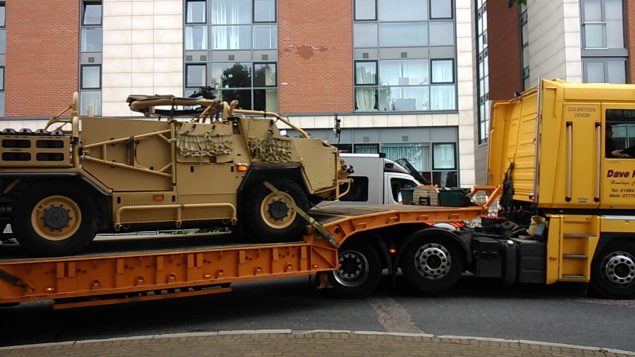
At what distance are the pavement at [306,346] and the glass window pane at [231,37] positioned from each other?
18354 mm

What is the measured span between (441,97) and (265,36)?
7651mm

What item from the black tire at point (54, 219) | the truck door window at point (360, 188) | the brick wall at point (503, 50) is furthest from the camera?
the brick wall at point (503, 50)

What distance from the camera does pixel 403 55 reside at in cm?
2233

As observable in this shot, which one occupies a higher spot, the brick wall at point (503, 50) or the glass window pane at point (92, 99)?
the brick wall at point (503, 50)

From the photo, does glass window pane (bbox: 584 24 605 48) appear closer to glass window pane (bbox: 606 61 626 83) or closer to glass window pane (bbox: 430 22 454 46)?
glass window pane (bbox: 606 61 626 83)

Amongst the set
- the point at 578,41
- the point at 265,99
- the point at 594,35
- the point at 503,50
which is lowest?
the point at 265,99

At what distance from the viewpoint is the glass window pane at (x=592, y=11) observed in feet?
79.5

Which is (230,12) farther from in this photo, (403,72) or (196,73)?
(403,72)

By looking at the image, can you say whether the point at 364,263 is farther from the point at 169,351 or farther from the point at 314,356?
the point at 169,351

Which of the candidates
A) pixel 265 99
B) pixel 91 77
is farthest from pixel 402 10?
pixel 91 77

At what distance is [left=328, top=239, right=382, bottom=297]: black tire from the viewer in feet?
25.7

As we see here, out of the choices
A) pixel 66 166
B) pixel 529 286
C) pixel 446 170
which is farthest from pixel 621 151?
pixel 446 170

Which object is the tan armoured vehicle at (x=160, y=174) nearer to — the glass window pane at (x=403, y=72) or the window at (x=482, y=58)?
the glass window pane at (x=403, y=72)

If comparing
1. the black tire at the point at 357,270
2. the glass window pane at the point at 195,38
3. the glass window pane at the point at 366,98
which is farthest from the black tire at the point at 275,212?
the glass window pane at the point at 195,38
